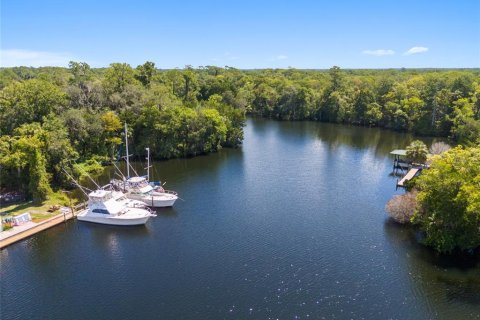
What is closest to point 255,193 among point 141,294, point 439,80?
point 141,294

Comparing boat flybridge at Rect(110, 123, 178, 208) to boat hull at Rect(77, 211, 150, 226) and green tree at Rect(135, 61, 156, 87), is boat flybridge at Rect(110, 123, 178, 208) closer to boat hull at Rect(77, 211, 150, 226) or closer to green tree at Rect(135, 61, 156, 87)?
boat hull at Rect(77, 211, 150, 226)

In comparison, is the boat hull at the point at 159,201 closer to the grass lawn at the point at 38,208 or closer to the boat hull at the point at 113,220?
the boat hull at the point at 113,220

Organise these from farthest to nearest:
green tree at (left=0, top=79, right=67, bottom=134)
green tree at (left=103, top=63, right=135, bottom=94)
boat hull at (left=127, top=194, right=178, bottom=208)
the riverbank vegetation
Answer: green tree at (left=103, top=63, right=135, bottom=94) → green tree at (left=0, top=79, right=67, bottom=134) → the riverbank vegetation → boat hull at (left=127, top=194, right=178, bottom=208)

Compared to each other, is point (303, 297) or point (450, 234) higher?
point (450, 234)

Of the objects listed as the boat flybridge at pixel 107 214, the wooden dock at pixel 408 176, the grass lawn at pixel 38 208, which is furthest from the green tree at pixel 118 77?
the wooden dock at pixel 408 176

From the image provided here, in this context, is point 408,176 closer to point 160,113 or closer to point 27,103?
point 160,113


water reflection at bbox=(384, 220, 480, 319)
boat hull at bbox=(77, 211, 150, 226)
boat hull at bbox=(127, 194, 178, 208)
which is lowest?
water reflection at bbox=(384, 220, 480, 319)

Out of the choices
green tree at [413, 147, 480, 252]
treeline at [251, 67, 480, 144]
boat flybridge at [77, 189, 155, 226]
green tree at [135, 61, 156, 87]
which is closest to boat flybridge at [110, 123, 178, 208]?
boat flybridge at [77, 189, 155, 226]

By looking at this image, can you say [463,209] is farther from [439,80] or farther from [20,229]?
[439,80]
